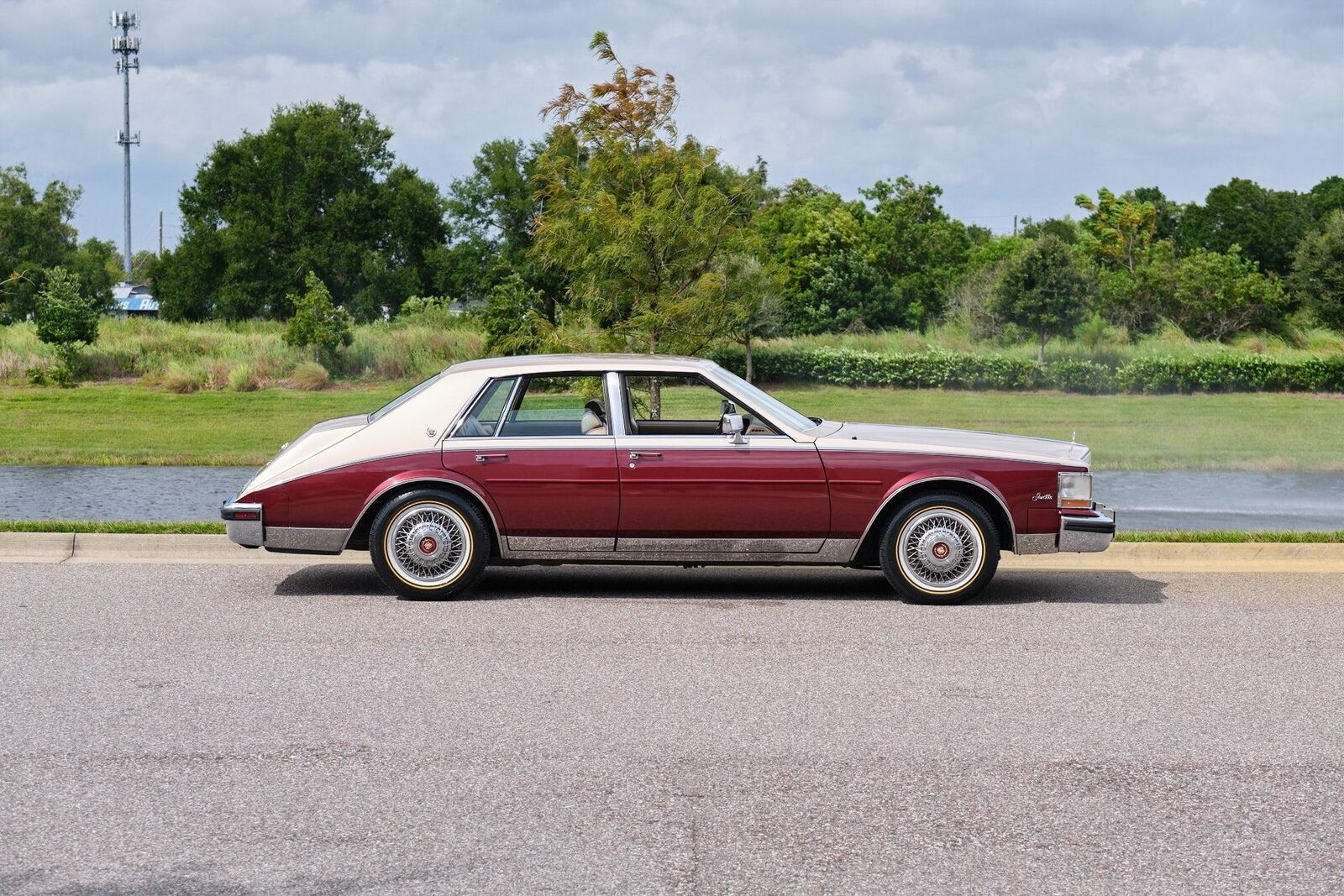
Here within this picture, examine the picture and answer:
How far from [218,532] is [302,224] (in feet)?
151

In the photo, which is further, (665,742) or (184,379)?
(184,379)

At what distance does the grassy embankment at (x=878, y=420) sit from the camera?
22234 millimetres

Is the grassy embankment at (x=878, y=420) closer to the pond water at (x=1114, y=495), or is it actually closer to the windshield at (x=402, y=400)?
the pond water at (x=1114, y=495)

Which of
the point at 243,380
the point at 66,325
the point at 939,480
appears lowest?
the point at 939,480

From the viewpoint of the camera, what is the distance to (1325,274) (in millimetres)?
44844

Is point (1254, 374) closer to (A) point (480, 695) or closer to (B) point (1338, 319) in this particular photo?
(B) point (1338, 319)

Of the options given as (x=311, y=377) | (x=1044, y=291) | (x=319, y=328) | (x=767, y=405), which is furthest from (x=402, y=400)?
(x=1044, y=291)

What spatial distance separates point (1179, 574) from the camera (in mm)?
10211

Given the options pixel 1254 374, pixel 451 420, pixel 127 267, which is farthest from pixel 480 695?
pixel 127 267

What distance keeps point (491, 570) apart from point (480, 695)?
3819 mm

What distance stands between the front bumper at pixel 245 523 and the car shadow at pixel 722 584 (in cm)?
41

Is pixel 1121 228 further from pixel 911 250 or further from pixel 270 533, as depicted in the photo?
pixel 270 533

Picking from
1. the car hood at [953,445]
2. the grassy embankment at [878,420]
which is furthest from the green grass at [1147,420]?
the car hood at [953,445]

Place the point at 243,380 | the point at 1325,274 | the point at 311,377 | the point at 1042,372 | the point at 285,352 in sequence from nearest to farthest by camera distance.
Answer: the point at 243,380
the point at 311,377
the point at 285,352
the point at 1042,372
the point at 1325,274
